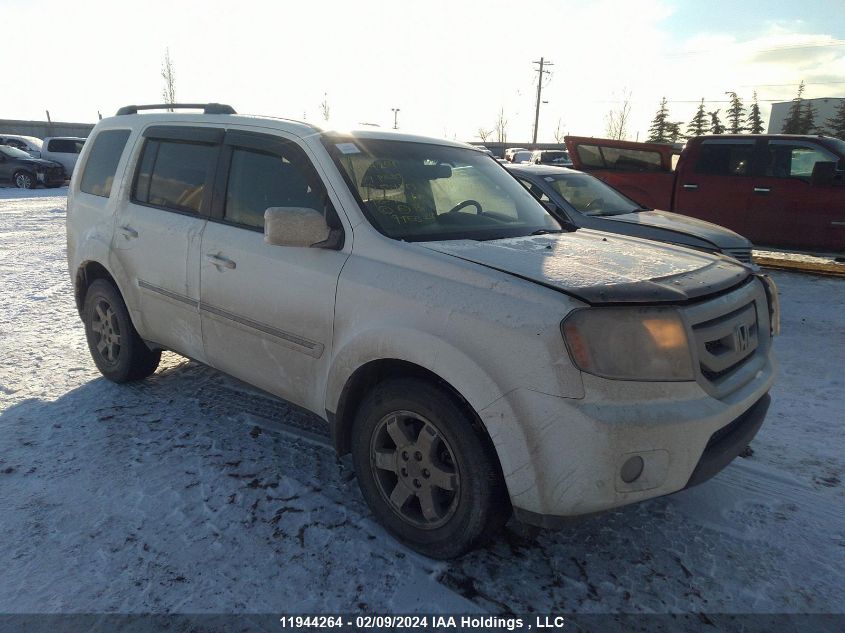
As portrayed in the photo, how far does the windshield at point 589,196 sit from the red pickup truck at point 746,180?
2063mm

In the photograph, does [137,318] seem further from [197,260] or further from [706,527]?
[706,527]

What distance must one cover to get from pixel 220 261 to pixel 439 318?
1.52m

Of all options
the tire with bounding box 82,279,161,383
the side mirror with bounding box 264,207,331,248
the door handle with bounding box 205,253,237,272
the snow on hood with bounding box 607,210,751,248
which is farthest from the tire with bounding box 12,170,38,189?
the side mirror with bounding box 264,207,331,248

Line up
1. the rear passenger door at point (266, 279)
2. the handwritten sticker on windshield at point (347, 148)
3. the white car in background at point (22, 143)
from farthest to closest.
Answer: the white car in background at point (22, 143), the handwritten sticker on windshield at point (347, 148), the rear passenger door at point (266, 279)

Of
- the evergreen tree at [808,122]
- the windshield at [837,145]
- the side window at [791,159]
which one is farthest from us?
the evergreen tree at [808,122]

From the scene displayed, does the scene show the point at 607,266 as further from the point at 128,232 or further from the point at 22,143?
the point at 22,143

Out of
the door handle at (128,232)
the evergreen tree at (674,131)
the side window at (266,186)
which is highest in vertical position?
the evergreen tree at (674,131)

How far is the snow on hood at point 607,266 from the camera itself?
2.23m

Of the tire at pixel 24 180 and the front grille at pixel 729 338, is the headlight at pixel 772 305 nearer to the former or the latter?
the front grille at pixel 729 338

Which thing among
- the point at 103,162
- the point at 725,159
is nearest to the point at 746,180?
the point at 725,159

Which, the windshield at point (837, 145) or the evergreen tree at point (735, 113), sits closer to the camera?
the windshield at point (837, 145)

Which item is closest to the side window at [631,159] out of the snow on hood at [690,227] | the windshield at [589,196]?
the windshield at [589,196]

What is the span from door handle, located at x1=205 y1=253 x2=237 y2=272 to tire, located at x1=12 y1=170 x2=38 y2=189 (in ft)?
74.1

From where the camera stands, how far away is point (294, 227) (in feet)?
8.74
